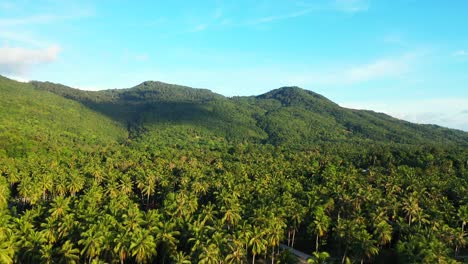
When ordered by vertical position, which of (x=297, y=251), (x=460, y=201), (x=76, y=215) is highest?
(x=460, y=201)

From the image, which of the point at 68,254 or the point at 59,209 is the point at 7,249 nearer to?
the point at 68,254

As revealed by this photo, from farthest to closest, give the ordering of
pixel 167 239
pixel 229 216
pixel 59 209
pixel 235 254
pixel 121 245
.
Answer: pixel 229 216, pixel 59 209, pixel 167 239, pixel 121 245, pixel 235 254

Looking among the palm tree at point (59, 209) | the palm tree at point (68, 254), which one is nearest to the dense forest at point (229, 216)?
the palm tree at point (68, 254)

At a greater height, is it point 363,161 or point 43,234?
point 363,161

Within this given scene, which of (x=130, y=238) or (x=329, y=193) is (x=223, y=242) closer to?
(x=130, y=238)

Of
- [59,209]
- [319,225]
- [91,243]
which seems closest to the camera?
[91,243]

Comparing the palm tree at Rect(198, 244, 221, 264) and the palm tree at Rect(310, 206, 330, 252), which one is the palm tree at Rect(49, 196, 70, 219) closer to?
the palm tree at Rect(198, 244, 221, 264)

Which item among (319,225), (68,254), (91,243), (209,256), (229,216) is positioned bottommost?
(68,254)

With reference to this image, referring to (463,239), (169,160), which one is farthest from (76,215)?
(169,160)

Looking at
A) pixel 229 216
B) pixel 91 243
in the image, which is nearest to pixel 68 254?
pixel 91 243

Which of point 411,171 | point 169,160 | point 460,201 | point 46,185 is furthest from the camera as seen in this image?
point 169,160

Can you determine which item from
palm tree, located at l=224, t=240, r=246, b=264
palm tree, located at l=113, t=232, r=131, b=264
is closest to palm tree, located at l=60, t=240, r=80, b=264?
palm tree, located at l=113, t=232, r=131, b=264
